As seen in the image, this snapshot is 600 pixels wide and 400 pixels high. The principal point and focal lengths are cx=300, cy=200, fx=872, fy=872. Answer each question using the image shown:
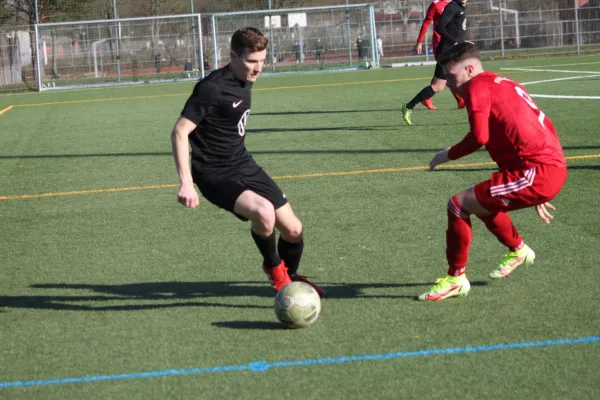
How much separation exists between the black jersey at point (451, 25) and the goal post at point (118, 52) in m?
17.0

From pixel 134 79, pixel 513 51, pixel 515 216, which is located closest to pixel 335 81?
pixel 134 79

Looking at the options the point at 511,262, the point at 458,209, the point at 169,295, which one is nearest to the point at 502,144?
the point at 458,209

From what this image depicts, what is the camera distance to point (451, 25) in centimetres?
1355

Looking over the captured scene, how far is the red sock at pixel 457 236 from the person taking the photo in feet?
16.7

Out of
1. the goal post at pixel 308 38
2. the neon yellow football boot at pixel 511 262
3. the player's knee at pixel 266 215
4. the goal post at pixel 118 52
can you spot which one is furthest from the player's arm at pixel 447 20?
the goal post at pixel 308 38

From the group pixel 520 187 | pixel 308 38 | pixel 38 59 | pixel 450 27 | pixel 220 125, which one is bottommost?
pixel 520 187

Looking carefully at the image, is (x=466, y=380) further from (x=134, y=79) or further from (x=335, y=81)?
(x=134, y=79)

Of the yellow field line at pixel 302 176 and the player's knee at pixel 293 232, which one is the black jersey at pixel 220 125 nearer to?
the player's knee at pixel 293 232

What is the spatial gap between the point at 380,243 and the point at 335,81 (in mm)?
18813

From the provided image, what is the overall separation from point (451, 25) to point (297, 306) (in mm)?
9751

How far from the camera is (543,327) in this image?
4.59 m

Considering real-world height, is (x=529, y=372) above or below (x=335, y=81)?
below

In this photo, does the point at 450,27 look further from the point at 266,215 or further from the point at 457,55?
the point at 266,215

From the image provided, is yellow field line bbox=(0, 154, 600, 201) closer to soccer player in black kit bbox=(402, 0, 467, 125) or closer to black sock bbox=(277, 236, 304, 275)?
soccer player in black kit bbox=(402, 0, 467, 125)
